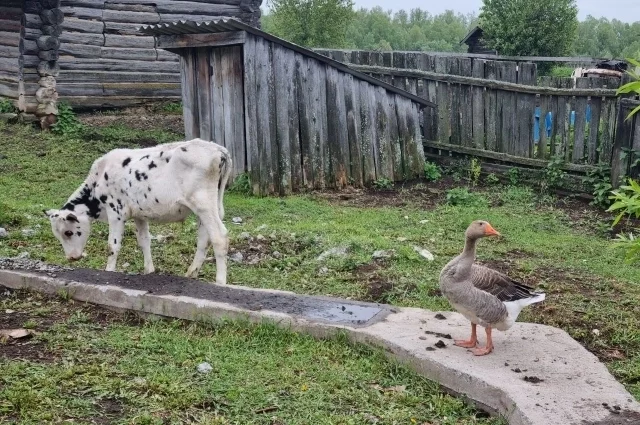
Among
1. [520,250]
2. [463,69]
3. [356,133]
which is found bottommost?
[520,250]

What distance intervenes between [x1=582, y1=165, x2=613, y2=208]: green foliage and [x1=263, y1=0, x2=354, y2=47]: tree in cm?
3395

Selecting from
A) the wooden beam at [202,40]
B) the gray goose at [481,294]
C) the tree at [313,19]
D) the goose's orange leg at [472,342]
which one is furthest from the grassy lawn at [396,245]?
the tree at [313,19]

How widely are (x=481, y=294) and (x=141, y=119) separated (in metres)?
13.7

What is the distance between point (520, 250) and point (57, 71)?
36.6ft

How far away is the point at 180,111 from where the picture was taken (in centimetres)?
1880

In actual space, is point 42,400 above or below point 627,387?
above

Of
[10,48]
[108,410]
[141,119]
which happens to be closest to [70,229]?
[108,410]

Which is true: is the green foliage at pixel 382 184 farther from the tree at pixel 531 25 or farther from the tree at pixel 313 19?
the tree at pixel 313 19

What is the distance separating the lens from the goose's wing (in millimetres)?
5312

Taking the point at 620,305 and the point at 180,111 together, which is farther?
the point at 180,111

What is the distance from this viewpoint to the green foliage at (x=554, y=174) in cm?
1243

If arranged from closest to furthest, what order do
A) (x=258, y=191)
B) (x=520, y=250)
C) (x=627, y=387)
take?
(x=627, y=387) → (x=520, y=250) → (x=258, y=191)

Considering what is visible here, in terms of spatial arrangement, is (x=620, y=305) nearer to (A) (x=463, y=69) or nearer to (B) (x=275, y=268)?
(B) (x=275, y=268)

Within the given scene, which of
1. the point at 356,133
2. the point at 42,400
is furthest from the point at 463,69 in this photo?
the point at 42,400
